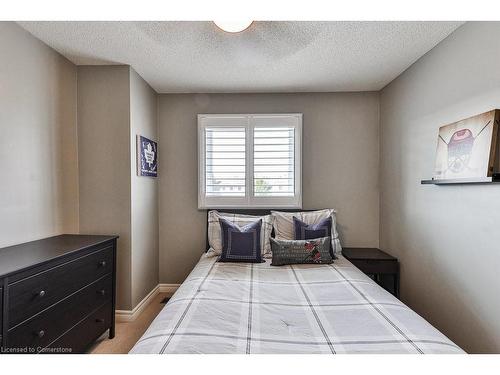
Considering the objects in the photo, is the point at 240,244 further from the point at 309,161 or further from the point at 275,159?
the point at 309,161

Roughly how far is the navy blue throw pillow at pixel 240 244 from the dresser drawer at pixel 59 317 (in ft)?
3.43

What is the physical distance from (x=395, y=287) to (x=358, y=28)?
2420 millimetres

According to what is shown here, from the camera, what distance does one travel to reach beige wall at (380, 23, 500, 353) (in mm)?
1681

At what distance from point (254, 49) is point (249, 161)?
4.22ft

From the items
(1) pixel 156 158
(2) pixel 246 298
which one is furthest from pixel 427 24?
(1) pixel 156 158

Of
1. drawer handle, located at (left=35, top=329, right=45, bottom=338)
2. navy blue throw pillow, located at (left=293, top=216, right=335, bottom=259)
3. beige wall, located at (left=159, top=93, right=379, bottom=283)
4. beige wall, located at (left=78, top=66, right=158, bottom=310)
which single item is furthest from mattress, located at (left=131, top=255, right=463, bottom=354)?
beige wall, located at (left=159, top=93, right=379, bottom=283)

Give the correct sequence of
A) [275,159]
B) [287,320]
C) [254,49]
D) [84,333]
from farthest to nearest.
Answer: [275,159] → [254,49] → [84,333] → [287,320]

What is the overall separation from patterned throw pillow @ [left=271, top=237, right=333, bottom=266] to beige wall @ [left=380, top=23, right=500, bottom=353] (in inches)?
32.4

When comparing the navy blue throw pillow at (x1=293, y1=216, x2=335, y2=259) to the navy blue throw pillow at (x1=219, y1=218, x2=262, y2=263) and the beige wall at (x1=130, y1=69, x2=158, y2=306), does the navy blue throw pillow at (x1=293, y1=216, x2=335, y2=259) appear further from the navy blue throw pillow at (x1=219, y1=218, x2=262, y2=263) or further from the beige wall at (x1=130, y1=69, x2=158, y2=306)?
the beige wall at (x1=130, y1=69, x2=158, y2=306)

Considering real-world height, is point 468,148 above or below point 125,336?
above

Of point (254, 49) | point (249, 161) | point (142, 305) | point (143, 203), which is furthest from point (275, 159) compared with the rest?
point (142, 305)

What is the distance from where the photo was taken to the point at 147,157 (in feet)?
9.66
